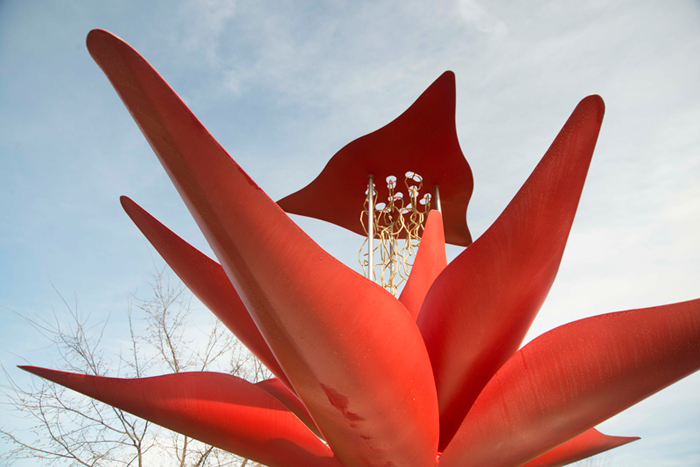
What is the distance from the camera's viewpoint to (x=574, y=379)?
69 centimetres

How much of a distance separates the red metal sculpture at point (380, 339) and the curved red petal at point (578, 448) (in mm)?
354

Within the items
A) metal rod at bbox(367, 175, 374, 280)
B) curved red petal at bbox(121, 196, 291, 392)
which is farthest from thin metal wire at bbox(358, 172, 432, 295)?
curved red petal at bbox(121, 196, 291, 392)

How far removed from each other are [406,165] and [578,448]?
168 cm

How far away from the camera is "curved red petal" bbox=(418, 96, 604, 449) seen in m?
0.67

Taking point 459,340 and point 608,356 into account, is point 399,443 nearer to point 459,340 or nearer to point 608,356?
point 459,340

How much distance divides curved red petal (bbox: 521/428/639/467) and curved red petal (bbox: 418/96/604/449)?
1.16 ft

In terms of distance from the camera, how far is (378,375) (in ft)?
2.02

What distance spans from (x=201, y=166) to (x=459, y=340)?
0.56m

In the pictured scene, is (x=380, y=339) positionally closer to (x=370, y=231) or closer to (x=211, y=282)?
(x=211, y=282)

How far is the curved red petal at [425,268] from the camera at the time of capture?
48.7 inches

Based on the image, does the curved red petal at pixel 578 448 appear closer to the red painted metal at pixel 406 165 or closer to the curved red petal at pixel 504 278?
the curved red petal at pixel 504 278

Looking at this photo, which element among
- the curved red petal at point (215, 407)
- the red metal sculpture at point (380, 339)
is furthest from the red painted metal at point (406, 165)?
the curved red petal at point (215, 407)

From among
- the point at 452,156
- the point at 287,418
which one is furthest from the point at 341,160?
the point at 287,418

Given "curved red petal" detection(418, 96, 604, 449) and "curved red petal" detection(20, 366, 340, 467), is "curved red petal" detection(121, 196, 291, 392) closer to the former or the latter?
"curved red petal" detection(20, 366, 340, 467)
